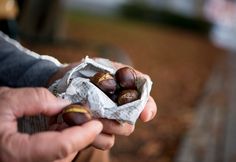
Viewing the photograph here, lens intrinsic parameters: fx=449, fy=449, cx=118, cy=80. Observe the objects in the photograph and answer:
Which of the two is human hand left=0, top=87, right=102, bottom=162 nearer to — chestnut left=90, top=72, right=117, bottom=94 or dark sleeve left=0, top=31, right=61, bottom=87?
chestnut left=90, top=72, right=117, bottom=94

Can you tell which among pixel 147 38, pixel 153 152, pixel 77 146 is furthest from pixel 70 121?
pixel 147 38

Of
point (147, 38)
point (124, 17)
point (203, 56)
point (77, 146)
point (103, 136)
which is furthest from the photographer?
point (124, 17)

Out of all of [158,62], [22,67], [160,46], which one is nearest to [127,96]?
[22,67]

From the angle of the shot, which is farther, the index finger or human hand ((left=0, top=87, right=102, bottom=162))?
the index finger

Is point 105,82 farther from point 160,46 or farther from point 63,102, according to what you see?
point 160,46

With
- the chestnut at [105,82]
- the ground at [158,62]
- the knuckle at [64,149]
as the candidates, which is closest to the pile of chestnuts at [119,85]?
the chestnut at [105,82]

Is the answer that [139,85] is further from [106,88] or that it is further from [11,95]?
[11,95]

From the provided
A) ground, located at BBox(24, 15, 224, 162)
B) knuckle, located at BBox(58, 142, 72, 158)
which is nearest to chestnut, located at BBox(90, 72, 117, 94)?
knuckle, located at BBox(58, 142, 72, 158)
